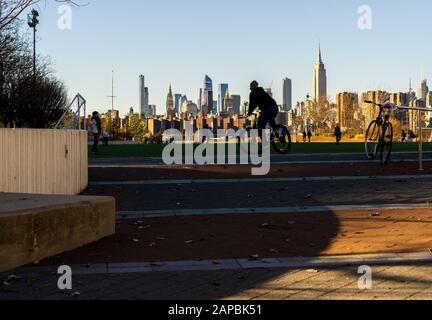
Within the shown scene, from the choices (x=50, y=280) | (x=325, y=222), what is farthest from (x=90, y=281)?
(x=325, y=222)

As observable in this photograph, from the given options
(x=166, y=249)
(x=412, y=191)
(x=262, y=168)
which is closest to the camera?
(x=166, y=249)

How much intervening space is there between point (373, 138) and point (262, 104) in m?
3.80

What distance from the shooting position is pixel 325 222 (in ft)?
28.7

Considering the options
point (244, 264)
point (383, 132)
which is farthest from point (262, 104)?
point (244, 264)

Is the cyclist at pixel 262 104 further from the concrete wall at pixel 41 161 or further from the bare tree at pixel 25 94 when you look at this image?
the bare tree at pixel 25 94

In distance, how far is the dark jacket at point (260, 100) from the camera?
1617 centimetres

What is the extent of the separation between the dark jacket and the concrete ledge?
29.1ft

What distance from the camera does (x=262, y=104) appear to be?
1623cm

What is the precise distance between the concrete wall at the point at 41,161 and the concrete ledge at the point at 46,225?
5.61 ft

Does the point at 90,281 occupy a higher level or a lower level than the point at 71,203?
lower

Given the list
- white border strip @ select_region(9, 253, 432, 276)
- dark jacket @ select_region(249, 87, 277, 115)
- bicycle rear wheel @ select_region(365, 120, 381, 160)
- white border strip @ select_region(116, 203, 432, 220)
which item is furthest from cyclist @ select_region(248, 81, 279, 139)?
white border strip @ select_region(9, 253, 432, 276)
